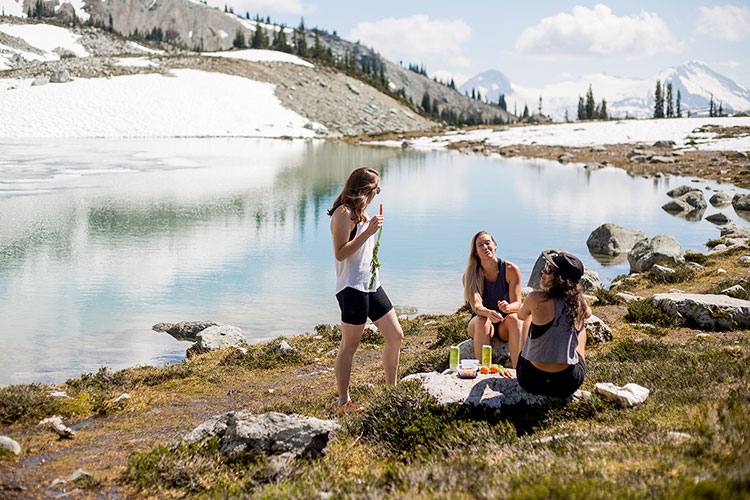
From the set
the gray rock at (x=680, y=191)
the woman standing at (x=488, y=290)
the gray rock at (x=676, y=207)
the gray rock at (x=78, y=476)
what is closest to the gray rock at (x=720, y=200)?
the gray rock at (x=680, y=191)

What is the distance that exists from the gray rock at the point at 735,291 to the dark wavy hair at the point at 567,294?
23.6 feet

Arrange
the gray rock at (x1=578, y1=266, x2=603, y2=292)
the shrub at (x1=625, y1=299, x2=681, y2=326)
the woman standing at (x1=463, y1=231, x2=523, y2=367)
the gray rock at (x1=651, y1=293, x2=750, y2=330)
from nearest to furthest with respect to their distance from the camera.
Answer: the woman standing at (x1=463, y1=231, x2=523, y2=367)
the gray rock at (x1=651, y1=293, x2=750, y2=330)
the shrub at (x1=625, y1=299, x2=681, y2=326)
the gray rock at (x1=578, y1=266, x2=603, y2=292)

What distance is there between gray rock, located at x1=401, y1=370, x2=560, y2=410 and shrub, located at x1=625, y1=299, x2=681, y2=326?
5.20 metres

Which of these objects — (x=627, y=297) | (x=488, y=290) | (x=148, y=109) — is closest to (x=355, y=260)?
(x=488, y=290)

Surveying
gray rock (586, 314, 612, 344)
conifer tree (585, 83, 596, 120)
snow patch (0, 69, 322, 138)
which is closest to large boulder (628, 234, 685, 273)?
gray rock (586, 314, 612, 344)

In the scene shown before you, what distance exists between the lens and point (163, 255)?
60.4 feet

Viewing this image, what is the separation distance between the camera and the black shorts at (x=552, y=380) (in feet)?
20.0

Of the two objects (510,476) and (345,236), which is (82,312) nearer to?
(345,236)

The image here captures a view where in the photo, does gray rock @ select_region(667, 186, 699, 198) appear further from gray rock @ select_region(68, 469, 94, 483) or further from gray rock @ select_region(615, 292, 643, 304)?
gray rock @ select_region(68, 469, 94, 483)

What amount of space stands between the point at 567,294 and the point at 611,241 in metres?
16.6

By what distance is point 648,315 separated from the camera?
35.4 ft

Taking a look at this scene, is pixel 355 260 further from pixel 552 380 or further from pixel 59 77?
pixel 59 77

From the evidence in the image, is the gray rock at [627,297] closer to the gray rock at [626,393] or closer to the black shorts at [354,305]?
the gray rock at [626,393]

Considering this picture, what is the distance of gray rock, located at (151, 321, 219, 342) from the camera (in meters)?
11.9
